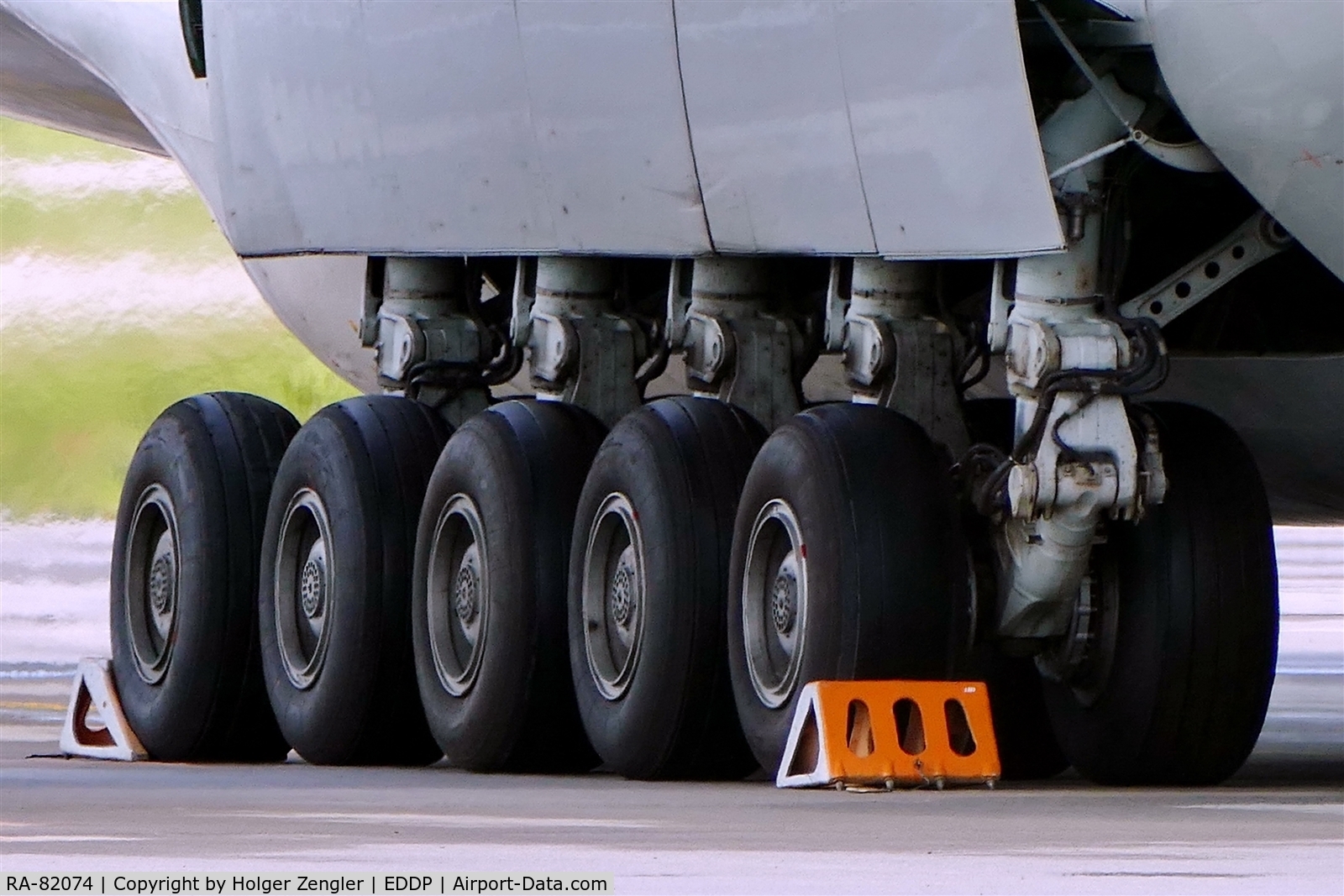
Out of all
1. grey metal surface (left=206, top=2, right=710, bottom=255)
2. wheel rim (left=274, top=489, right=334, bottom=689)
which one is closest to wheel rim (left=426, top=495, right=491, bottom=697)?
wheel rim (left=274, top=489, right=334, bottom=689)

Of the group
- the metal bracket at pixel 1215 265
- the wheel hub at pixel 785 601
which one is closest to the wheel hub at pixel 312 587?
the wheel hub at pixel 785 601

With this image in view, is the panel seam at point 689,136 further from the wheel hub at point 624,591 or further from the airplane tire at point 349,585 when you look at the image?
the airplane tire at point 349,585

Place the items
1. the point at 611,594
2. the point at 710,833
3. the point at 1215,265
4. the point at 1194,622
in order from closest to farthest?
the point at 710,833, the point at 1215,265, the point at 1194,622, the point at 611,594

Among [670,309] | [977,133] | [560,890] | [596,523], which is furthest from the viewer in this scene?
[670,309]

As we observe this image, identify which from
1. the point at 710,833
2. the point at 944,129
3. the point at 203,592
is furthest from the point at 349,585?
the point at 710,833

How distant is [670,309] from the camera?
12.3 m

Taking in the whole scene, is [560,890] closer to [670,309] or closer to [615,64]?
[615,64]

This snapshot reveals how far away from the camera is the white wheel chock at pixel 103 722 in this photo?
536 inches

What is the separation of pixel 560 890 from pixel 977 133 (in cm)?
362

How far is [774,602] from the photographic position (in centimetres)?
1062

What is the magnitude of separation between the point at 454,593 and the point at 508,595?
53 centimetres

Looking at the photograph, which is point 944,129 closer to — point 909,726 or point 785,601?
point 785,601

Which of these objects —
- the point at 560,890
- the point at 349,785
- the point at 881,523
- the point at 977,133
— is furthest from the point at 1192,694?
the point at 560,890

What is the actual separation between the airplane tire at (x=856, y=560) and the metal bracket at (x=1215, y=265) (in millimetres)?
808
